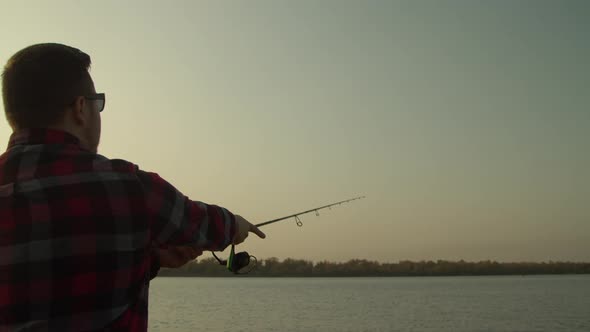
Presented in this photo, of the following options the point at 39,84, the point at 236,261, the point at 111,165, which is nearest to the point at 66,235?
the point at 111,165

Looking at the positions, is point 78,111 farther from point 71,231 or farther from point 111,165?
point 71,231

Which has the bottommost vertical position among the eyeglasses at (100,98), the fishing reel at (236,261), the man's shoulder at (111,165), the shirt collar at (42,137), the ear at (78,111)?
the fishing reel at (236,261)

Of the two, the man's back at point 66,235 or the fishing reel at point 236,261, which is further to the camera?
the fishing reel at point 236,261

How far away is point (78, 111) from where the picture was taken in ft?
5.59

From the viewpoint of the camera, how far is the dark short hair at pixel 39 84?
5.46ft

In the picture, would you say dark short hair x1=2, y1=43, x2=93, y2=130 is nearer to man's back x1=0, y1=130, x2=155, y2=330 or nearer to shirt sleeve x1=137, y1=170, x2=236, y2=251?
man's back x1=0, y1=130, x2=155, y2=330

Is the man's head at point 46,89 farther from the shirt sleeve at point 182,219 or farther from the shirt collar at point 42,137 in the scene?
the shirt sleeve at point 182,219

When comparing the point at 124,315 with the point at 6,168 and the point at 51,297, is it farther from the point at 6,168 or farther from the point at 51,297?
the point at 6,168

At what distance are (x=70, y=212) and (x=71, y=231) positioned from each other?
46mm

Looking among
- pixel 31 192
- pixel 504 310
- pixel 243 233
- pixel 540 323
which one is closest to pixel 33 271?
pixel 31 192

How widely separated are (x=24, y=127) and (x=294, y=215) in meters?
3.12

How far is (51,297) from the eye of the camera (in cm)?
150

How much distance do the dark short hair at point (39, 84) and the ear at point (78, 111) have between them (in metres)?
0.02

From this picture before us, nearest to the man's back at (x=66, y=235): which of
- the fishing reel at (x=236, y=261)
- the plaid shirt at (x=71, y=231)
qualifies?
the plaid shirt at (x=71, y=231)
